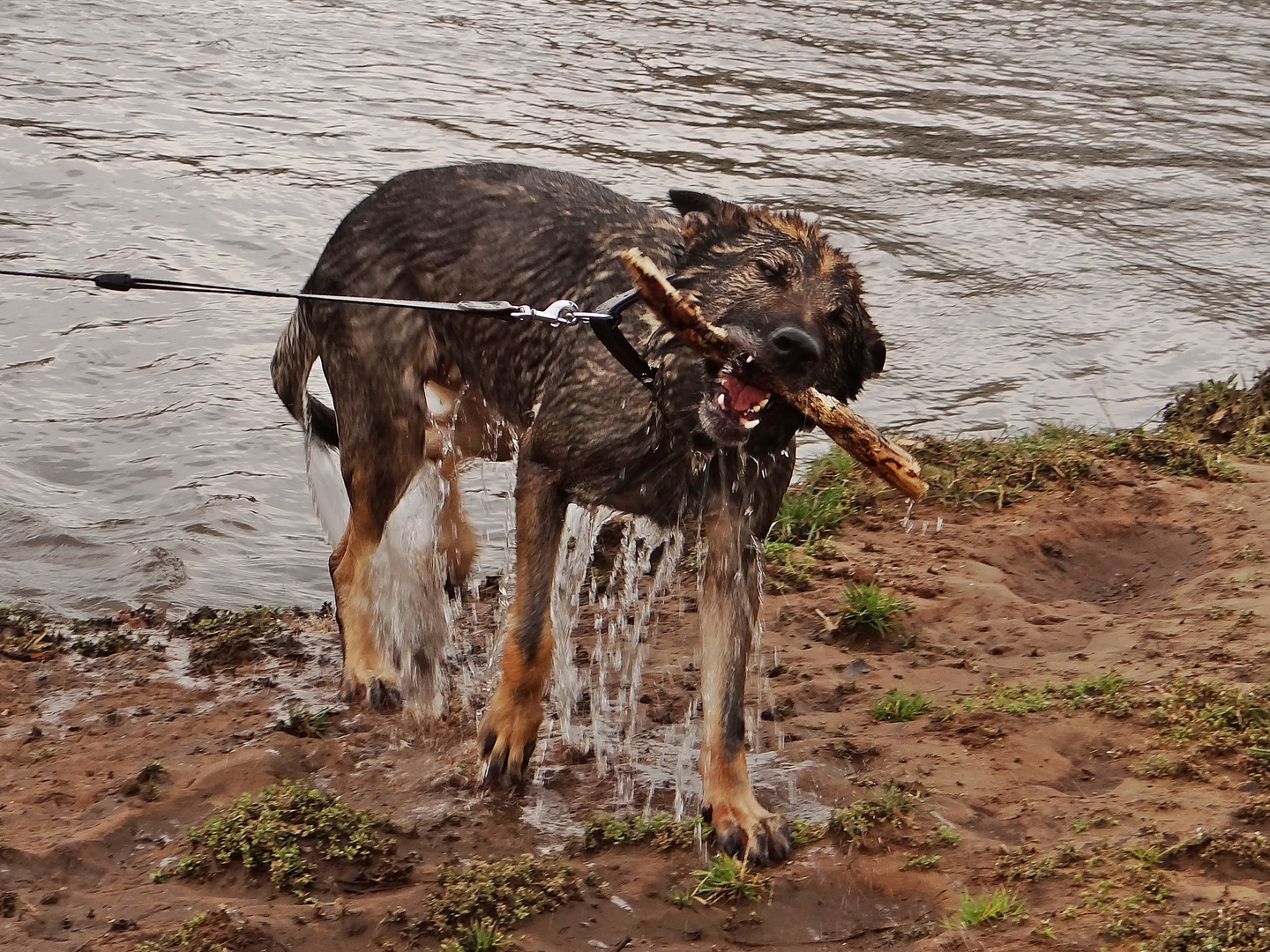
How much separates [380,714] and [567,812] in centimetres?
116

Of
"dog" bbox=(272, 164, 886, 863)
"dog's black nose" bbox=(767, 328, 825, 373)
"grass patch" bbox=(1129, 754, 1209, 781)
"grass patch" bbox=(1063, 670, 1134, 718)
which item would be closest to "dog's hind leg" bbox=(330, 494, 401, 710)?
"dog" bbox=(272, 164, 886, 863)

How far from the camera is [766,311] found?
4.48m

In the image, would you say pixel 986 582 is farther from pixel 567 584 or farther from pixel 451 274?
pixel 451 274

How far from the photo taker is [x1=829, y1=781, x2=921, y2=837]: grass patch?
4.54 m

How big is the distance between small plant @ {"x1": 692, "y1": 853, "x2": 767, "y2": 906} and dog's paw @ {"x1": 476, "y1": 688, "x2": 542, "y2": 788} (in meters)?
1.01

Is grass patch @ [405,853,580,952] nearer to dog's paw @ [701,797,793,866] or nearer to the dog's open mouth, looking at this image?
dog's paw @ [701,797,793,866]

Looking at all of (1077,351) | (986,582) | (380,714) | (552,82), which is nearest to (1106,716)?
(986,582)

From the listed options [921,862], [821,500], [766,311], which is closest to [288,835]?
[921,862]

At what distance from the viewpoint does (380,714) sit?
230 inches

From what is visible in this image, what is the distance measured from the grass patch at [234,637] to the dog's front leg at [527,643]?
1.59 m

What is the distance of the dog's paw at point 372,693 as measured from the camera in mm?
5891

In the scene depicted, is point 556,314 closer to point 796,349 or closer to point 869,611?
point 796,349

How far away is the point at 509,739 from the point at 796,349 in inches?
71.0

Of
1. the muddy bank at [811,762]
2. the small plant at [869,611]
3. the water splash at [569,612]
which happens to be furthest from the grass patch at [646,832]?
the small plant at [869,611]
